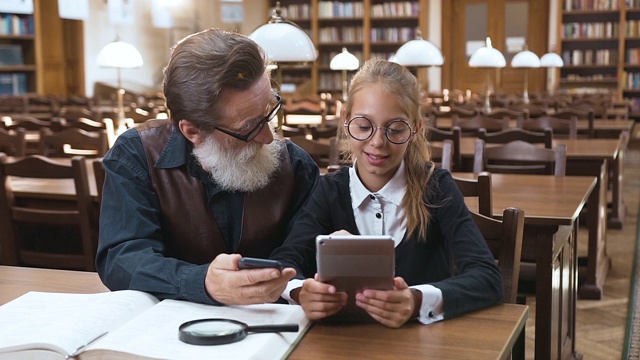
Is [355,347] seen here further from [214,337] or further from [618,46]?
[618,46]

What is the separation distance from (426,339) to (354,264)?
15cm

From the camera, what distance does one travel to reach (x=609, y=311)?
12.0 feet

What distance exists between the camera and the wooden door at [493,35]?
13.3 meters

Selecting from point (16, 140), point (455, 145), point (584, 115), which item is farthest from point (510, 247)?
point (584, 115)

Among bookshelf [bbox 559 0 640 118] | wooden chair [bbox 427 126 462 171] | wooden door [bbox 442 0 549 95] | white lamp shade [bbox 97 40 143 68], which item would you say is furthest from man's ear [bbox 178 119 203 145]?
wooden door [bbox 442 0 549 95]

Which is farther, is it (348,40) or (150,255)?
(348,40)

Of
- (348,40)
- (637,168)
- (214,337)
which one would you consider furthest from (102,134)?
(348,40)

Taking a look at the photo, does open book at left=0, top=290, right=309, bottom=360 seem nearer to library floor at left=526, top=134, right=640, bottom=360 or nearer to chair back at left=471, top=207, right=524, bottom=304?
chair back at left=471, top=207, right=524, bottom=304

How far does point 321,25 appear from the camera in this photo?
44.8 ft

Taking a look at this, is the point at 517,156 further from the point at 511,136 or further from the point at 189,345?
the point at 189,345

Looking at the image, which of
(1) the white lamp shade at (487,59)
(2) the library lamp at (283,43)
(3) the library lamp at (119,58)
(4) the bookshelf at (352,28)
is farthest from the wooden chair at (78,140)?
(4) the bookshelf at (352,28)

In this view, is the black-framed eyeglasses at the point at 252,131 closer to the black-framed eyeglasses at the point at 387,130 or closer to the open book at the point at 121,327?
the black-framed eyeglasses at the point at 387,130

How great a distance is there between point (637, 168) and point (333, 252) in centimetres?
831

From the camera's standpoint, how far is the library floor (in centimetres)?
310
